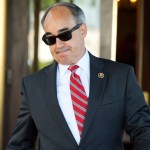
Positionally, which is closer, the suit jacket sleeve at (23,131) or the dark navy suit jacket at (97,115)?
the dark navy suit jacket at (97,115)

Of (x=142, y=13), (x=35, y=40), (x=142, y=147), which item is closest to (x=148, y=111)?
(x=142, y=147)

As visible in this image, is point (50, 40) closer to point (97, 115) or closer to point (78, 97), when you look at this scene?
point (78, 97)

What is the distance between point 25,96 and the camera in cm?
236

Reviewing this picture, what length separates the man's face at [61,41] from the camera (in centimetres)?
223

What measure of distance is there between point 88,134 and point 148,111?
0.29m

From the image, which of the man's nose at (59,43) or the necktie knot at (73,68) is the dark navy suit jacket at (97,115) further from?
the man's nose at (59,43)

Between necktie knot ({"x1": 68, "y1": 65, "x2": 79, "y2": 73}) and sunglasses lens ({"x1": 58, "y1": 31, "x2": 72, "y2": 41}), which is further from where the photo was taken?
necktie knot ({"x1": 68, "y1": 65, "x2": 79, "y2": 73})

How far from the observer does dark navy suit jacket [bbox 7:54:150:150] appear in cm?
219

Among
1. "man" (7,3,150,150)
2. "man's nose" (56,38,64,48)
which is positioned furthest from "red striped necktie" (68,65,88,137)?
"man's nose" (56,38,64,48)

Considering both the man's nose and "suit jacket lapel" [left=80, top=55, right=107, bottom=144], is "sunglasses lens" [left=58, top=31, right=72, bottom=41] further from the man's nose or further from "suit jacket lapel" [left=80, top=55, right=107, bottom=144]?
"suit jacket lapel" [left=80, top=55, right=107, bottom=144]

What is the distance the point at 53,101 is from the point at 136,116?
389mm

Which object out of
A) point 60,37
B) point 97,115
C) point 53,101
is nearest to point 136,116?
point 97,115

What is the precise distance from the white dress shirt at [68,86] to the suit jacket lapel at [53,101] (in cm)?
3

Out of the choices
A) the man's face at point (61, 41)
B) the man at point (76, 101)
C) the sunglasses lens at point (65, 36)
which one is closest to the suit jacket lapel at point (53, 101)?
the man at point (76, 101)
